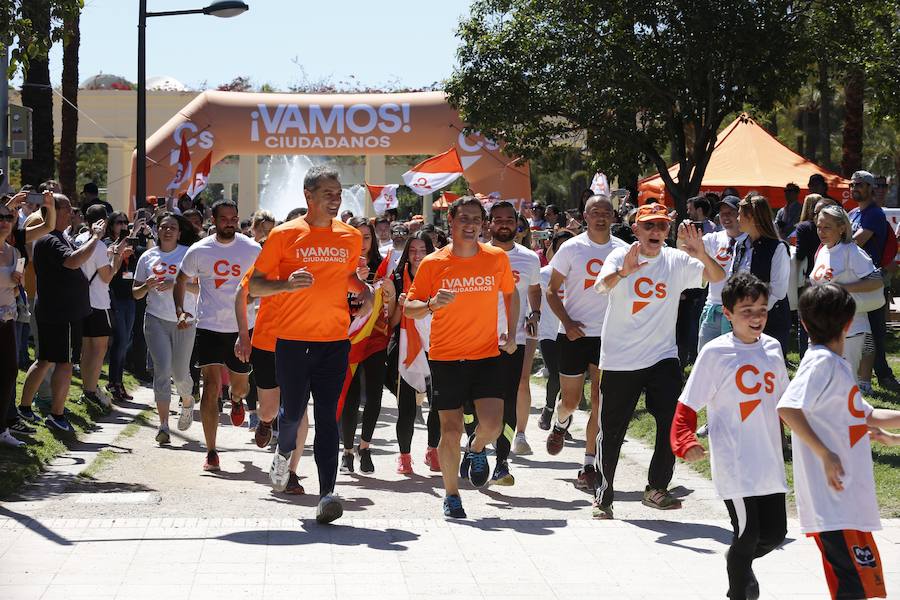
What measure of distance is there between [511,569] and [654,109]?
17.3 meters

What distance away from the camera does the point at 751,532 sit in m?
5.54

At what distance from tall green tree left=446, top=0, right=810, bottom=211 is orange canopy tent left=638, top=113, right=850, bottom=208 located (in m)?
0.75

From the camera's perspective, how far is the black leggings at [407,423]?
31.8 feet

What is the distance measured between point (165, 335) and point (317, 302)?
402cm

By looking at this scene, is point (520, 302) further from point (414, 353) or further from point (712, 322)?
point (712, 322)

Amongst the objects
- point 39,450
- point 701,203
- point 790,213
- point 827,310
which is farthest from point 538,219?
point 827,310

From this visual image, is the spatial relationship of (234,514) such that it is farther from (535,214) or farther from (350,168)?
(350,168)

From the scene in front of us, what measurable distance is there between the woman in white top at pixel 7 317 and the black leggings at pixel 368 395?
8.32 ft

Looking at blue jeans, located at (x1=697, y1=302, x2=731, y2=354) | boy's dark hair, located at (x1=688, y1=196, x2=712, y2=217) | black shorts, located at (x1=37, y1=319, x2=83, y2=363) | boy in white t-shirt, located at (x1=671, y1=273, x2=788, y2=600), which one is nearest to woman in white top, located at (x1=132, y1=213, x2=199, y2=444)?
black shorts, located at (x1=37, y1=319, x2=83, y2=363)

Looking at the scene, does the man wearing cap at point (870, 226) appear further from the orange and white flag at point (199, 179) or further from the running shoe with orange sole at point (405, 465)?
the orange and white flag at point (199, 179)

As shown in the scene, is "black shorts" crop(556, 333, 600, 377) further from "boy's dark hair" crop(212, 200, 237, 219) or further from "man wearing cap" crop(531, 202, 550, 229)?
"man wearing cap" crop(531, 202, 550, 229)

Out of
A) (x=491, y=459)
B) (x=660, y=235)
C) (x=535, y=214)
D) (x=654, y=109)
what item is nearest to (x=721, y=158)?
(x=654, y=109)

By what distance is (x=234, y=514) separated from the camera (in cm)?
799

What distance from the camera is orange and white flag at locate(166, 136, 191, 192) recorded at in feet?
83.4
